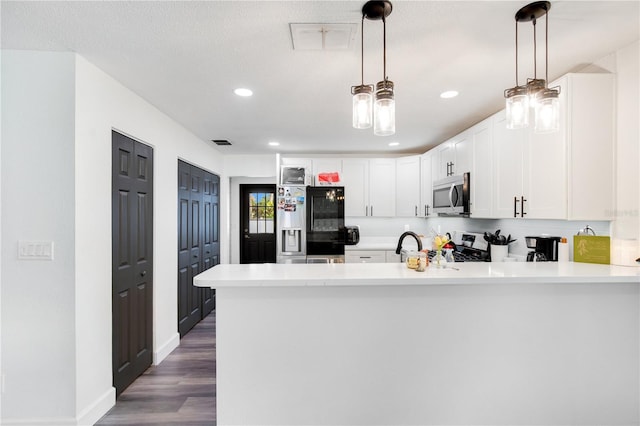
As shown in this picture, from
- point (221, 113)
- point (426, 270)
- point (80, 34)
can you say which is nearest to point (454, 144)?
point (426, 270)

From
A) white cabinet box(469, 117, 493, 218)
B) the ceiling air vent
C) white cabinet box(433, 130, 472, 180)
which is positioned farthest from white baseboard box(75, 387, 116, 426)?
white cabinet box(433, 130, 472, 180)

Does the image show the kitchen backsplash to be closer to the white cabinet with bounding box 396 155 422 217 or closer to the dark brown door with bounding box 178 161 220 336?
the white cabinet with bounding box 396 155 422 217

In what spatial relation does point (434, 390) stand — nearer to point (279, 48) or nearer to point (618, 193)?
point (618, 193)

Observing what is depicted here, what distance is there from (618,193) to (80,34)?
3348 mm

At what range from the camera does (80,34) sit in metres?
1.79

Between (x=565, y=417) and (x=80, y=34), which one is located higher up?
(x=80, y=34)

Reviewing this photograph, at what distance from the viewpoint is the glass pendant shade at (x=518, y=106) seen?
1.55 m

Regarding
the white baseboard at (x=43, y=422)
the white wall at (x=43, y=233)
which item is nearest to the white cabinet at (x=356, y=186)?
the white wall at (x=43, y=233)

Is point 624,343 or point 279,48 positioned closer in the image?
point 624,343

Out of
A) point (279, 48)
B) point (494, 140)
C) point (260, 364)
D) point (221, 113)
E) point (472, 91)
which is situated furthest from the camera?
point (221, 113)

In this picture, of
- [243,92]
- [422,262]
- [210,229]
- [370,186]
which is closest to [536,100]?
[422,262]

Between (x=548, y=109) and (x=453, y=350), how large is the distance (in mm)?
1309

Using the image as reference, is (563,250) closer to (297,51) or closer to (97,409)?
(297,51)

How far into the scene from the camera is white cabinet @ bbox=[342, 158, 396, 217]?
491 centimetres
